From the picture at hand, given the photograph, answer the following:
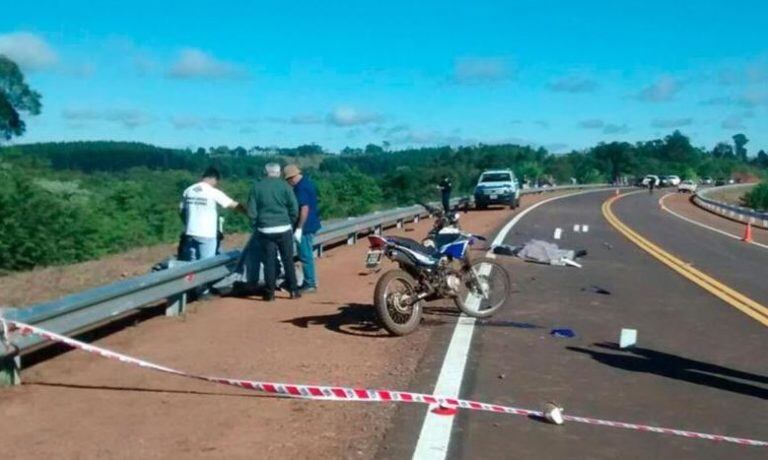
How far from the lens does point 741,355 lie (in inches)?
333

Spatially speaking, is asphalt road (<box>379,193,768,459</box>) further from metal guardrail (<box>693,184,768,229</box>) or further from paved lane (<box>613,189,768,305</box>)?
metal guardrail (<box>693,184,768,229</box>)

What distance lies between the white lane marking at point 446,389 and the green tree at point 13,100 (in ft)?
239

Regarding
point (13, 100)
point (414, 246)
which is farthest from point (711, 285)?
point (13, 100)

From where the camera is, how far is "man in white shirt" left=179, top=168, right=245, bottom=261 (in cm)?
1103

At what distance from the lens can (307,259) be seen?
12.2 meters

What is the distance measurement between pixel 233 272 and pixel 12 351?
204 inches

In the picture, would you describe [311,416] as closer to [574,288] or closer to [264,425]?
[264,425]

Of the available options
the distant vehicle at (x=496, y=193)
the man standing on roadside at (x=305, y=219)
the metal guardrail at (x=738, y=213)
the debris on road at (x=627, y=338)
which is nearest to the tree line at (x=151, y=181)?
the man standing on roadside at (x=305, y=219)

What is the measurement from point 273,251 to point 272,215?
0.45 m

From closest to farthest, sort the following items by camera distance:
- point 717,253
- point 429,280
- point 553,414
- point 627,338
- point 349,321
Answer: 1. point 553,414
2. point 627,338
3. point 429,280
4. point 349,321
5. point 717,253

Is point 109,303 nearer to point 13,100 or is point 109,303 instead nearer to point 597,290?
point 597,290

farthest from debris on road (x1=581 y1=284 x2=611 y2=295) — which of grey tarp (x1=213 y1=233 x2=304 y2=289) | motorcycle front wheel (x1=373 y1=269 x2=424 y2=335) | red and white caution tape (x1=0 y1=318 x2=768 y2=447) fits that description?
red and white caution tape (x1=0 y1=318 x2=768 y2=447)

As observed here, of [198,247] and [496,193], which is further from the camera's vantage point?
[496,193]

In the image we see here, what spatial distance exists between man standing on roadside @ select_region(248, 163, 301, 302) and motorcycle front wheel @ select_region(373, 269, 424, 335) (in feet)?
7.66
